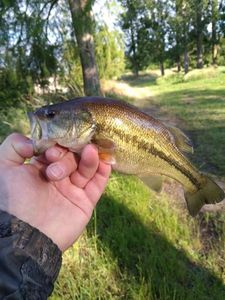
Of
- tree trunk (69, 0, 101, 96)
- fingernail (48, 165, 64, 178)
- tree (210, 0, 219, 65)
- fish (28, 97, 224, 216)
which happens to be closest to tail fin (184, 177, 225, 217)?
fish (28, 97, 224, 216)

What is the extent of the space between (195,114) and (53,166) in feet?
Result: 38.1

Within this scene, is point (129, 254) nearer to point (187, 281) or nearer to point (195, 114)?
point (187, 281)

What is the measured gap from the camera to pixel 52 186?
2.40 meters

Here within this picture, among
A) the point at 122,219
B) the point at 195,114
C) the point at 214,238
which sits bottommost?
the point at 195,114

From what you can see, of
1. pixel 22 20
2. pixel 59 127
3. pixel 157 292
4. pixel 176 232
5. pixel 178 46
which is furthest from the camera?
pixel 178 46

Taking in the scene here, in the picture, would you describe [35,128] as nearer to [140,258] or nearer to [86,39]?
[140,258]

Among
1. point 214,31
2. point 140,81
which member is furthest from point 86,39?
point 214,31

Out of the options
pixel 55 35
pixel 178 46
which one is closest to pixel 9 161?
pixel 55 35

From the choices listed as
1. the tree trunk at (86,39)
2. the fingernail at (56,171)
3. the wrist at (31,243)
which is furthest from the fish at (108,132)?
the tree trunk at (86,39)

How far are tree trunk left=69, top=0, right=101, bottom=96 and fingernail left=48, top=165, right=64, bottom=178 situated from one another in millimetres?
9849

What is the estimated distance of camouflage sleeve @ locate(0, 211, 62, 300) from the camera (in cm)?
173

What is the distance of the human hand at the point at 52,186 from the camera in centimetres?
215

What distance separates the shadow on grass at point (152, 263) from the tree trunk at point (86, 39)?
7736 mm

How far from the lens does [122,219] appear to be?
489 centimetres
